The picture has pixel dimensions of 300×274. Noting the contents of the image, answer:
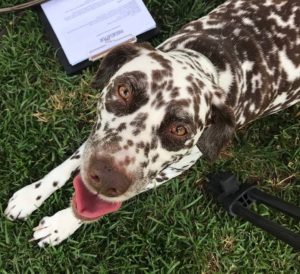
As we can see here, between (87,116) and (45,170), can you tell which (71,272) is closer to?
(45,170)

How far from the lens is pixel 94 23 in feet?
17.3

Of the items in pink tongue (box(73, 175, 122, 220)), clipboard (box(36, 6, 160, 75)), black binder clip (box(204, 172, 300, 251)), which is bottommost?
black binder clip (box(204, 172, 300, 251))

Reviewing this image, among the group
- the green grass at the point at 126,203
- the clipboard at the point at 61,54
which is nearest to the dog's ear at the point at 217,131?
the green grass at the point at 126,203

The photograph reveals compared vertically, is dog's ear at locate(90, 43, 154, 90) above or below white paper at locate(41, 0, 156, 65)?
above

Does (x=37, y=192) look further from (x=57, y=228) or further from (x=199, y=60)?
(x=199, y=60)

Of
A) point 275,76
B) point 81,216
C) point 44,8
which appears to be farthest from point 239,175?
point 44,8

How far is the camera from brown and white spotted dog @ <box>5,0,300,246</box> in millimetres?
3332

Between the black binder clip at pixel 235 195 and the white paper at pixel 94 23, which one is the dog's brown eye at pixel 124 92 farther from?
the white paper at pixel 94 23

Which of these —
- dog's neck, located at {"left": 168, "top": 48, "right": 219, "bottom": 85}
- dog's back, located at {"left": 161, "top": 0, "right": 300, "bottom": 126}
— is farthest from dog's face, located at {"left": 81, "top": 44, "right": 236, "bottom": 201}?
dog's back, located at {"left": 161, "top": 0, "right": 300, "bottom": 126}

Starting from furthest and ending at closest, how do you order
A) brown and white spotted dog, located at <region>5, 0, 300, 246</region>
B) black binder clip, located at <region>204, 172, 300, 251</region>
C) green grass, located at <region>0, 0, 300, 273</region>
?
green grass, located at <region>0, 0, 300, 273</region> → black binder clip, located at <region>204, 172, 300, 251</region> → brown and white spotted dog, located at <region>5, 0, 300, 246</region>

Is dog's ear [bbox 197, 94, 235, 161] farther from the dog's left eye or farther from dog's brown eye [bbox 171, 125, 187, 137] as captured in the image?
the dog's left eye

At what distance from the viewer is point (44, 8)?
5.22m

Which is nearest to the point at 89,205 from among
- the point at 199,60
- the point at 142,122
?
the point at 142,122

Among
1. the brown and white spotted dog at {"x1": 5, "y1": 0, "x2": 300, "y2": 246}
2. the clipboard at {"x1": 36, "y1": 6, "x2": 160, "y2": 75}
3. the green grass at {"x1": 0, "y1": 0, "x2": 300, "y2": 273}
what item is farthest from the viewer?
the clipboard at {"x1": 36, "y1": 6, "x2": 160, "y2": 75}
